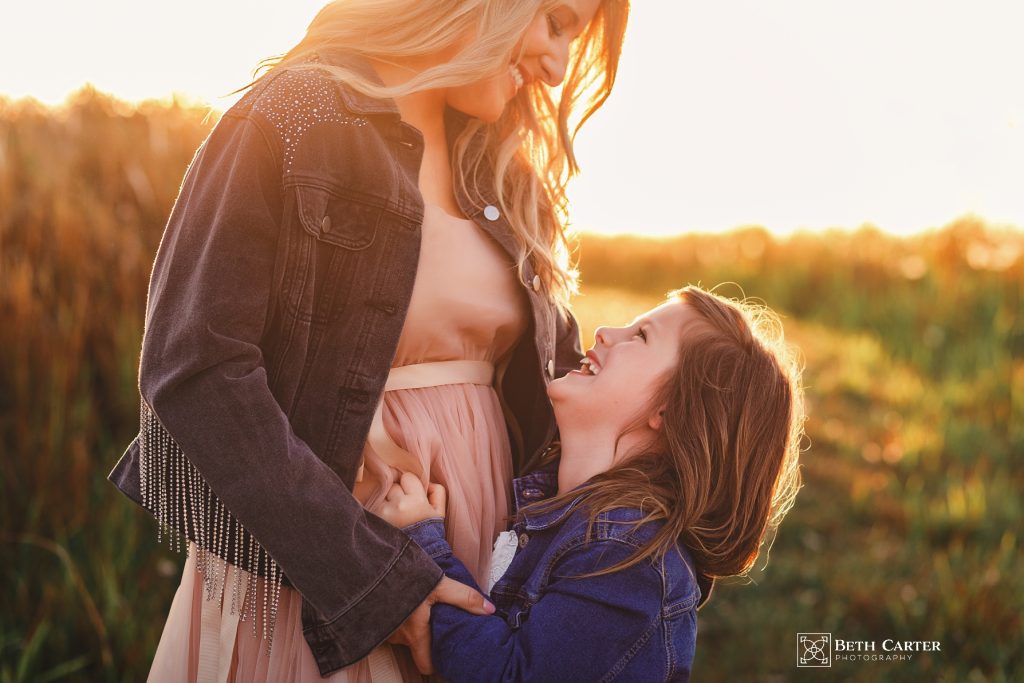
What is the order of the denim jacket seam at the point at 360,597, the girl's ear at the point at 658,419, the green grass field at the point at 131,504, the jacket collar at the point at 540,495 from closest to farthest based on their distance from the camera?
the denim jacket seam at the point at 360,597
the jacket collar at the point at 540,495
the girl's ear at the point at 658,419
the green grass field at the point at 131,504

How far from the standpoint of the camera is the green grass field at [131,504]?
3.46 metres

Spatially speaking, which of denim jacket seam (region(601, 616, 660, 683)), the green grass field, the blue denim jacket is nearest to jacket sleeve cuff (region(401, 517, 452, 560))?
the blue denim jacket

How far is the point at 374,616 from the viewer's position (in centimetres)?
179

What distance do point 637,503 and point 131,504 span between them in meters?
2.50

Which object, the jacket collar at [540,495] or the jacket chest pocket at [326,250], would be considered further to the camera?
the jacket collar at [540,495]

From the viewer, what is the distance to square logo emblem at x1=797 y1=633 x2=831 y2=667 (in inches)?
159

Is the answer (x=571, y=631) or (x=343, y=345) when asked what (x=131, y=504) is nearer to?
(x=343, y=345)

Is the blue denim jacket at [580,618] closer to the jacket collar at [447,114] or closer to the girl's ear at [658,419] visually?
the girl's ear at [658,419]

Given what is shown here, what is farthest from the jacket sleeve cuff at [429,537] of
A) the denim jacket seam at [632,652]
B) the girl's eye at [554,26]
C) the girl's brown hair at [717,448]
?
the girl's eye at [554,26]

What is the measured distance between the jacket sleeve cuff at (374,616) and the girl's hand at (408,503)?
0.10 m

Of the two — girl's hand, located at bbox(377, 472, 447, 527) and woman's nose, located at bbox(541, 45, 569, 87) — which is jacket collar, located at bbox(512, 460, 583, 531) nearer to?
girl's hand, located at bbox(377, 472, 447, 527)

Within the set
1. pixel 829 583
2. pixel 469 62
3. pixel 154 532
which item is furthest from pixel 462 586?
pixel 829 583

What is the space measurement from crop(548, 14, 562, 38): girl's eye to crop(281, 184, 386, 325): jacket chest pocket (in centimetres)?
69

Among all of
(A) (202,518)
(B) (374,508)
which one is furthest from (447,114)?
(A) (202,518)
